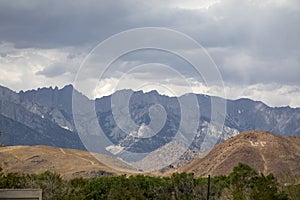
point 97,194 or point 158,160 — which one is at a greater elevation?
point 158,160

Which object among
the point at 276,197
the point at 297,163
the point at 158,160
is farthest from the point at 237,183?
the point at 297,163

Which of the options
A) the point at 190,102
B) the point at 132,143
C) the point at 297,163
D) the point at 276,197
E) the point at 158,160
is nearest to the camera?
the point at 276,197

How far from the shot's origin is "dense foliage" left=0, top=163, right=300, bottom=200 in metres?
89.1

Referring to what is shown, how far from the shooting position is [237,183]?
9512 cm

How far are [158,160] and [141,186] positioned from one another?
207 feet

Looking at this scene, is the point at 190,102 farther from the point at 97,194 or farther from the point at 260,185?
the point at 97,194

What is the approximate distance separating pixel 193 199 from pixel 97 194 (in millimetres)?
18909

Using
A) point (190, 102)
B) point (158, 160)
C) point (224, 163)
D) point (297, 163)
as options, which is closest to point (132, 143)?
point (158, 160)

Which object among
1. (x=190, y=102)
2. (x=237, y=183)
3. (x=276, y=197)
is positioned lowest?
(x=276, y=197)

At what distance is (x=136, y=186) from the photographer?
353ft

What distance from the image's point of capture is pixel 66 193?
3625 inches

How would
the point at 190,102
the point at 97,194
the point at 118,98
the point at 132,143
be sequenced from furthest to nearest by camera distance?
the point at 132,143
the point at 97,194
the point at 118,98
the point at 190,102

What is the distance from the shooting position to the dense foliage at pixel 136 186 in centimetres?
8912

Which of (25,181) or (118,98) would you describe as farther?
(118,98)
